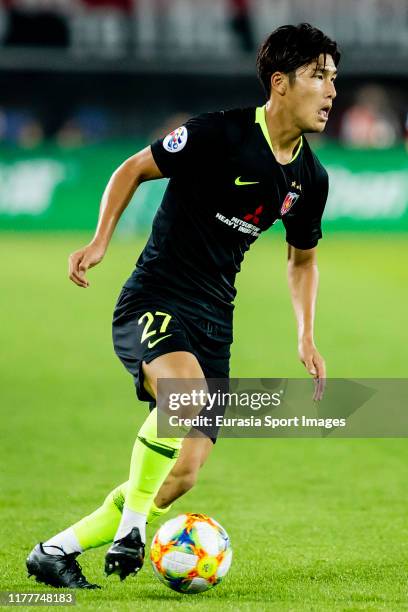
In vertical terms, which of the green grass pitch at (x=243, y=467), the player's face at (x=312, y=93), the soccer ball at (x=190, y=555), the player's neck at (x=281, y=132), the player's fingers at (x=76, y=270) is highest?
the player's face at (x=312, y=93)

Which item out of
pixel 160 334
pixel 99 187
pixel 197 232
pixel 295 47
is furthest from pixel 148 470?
pixel 99 187

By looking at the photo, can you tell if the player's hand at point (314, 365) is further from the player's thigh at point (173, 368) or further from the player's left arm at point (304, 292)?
the player's thigh at point (173, 368)

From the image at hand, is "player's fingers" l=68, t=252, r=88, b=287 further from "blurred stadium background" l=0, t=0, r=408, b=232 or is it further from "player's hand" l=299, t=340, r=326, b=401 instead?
"blurred stadium background" l=0, t=0, r=408, b=232

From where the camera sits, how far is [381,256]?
20.8 metres

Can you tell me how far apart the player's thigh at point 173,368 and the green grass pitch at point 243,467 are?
85 centimetres

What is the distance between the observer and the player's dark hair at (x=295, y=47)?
507cm

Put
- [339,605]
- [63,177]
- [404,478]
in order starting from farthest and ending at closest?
[63,177]
[404,478]
[339,605]

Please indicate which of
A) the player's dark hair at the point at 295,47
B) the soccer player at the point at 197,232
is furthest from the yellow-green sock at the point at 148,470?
the player's dark hair at the point at 295,47

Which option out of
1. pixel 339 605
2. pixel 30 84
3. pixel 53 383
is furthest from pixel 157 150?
pixel 30 84

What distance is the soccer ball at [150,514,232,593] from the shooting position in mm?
4789

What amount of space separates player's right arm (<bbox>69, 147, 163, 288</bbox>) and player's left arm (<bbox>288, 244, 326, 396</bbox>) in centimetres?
93

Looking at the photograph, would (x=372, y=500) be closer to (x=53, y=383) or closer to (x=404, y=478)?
(x=404, y=478)

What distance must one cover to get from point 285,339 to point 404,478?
5392 mm

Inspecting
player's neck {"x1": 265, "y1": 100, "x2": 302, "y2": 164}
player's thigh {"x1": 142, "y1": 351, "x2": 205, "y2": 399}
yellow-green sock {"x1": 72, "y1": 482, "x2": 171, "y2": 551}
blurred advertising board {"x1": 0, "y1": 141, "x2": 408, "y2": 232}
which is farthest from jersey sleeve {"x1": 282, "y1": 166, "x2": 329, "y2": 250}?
blurred advertising board {"x1": 0, "y1": 141, "x2": 408, "y2": 232}
